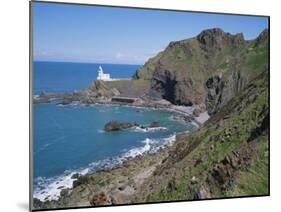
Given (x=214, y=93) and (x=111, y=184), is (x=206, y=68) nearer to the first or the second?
(x=214, y=93)

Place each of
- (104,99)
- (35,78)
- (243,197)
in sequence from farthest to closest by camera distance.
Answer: (243,197)
(104,99)
(35,78)

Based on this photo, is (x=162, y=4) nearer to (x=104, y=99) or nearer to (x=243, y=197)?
(x=104, y=99)

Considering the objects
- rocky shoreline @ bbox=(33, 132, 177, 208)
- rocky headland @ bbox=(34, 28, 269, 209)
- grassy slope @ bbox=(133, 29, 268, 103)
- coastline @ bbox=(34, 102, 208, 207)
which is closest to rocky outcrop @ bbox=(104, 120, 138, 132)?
rocky headland @ bbox=(34, 28, 269, 209)

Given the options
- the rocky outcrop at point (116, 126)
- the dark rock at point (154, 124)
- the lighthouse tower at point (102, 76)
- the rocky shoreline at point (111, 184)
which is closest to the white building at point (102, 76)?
the lighthouse tower at point (102, 76)

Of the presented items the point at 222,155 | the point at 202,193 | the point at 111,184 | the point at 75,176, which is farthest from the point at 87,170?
the point at 222,155

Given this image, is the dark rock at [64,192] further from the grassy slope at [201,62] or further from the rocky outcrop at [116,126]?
the grassy slope at [201,62]

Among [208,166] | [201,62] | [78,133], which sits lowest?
[208,166]
